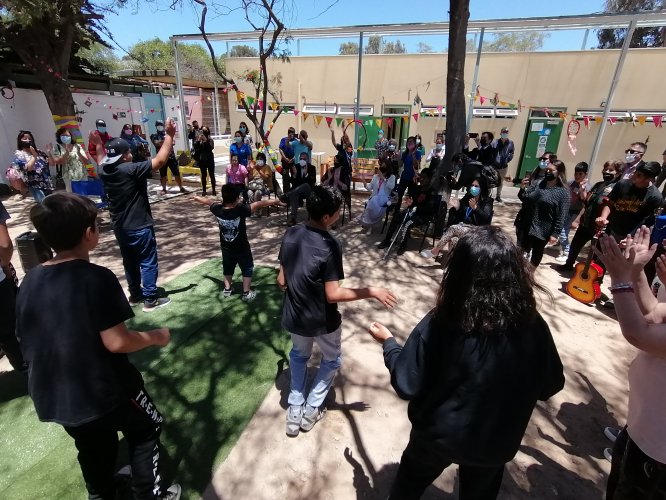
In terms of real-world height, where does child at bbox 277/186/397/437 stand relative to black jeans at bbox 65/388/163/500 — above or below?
above

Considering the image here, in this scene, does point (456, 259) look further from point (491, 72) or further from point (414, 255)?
point (491, 72)

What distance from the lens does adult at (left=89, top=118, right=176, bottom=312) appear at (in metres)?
3.68

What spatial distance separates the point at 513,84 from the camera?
43.0 ft

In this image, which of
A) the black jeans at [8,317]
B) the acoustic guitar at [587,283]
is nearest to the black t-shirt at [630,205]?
the acoustic guitar at [587,283]

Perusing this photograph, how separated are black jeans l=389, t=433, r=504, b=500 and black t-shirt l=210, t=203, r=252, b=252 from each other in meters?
2.97

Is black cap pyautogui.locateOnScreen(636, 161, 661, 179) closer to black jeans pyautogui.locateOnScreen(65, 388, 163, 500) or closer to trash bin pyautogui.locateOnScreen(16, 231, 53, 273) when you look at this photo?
black jeans pyautogui.locateOnScreen(65, 388, 163, 500)

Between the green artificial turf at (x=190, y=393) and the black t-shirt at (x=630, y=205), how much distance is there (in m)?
4.19

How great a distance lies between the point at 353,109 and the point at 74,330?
15.2 meters

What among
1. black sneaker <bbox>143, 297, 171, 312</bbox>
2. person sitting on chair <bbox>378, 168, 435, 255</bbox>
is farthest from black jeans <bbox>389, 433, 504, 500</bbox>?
person sitting on chair <bbox>378, 168, 435, 255</bbox>

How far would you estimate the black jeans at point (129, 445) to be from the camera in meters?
1.69

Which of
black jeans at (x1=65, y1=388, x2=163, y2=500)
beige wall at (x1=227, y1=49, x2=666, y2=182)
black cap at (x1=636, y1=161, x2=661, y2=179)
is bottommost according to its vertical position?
black jeans at (x1=65, y1=388, x2=163, y2=500)

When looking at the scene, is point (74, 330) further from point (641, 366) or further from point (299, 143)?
point (299, 143)

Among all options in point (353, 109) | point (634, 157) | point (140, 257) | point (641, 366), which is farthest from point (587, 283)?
point (353, 109)

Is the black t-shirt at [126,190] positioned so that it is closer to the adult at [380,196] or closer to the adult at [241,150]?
the adult at [380,196]
